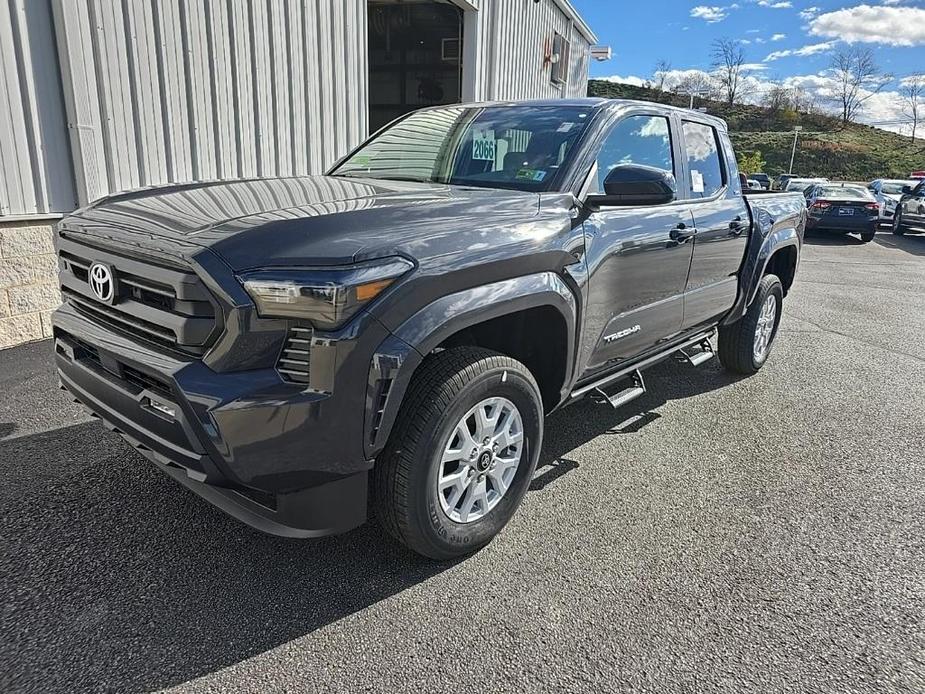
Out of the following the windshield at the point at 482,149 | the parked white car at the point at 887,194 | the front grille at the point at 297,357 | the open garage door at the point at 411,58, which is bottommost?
the parked white car at the point at 887,194

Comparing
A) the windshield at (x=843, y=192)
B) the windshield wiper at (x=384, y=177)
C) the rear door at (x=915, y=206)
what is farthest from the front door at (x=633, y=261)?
the rear door at (x=915, y=206)

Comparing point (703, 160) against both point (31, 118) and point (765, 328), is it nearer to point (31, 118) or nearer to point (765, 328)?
point (765, 328)

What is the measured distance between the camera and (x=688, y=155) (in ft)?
14.3

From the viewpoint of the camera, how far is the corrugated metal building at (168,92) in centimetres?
516

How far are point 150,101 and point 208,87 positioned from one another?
2.39ft

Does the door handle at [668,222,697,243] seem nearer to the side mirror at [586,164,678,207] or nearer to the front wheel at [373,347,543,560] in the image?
the side mirror at [586,164,678,207]

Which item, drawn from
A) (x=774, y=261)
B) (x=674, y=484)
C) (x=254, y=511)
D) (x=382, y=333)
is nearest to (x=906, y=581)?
(x=674, y=484)

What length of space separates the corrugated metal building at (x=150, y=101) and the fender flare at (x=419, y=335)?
4.33 m

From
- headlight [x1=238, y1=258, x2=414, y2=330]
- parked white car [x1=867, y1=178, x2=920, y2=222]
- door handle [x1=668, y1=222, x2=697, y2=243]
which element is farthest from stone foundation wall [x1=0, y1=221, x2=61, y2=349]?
parked white car [x1=867, y1=178, x2=920, y2=222]

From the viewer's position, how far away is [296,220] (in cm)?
235

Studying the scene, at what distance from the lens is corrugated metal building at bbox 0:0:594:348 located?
5168 millimetres

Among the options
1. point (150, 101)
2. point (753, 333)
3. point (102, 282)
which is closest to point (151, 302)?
point (102, 282)

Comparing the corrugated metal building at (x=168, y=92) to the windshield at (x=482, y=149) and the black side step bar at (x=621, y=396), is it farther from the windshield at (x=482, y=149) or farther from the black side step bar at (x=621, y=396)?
the black side step bar at (x=621, y=396)

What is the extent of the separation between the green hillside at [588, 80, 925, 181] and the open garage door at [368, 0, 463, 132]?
161 ft
